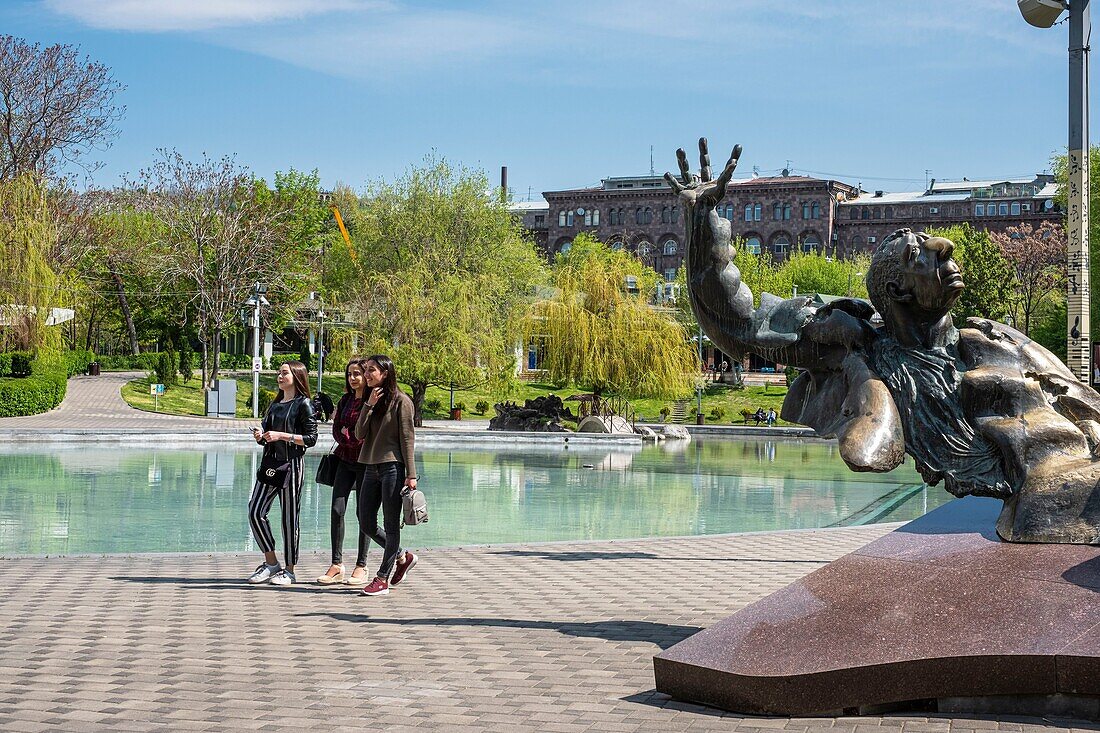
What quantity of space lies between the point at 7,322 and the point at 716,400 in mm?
30537

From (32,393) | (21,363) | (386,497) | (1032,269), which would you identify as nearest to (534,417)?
(32,393)

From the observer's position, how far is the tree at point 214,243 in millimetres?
48125

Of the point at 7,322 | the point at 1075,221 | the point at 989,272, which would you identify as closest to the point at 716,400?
the point at 989,272

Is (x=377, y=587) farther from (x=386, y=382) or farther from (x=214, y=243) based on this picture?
(x=214, y=243)

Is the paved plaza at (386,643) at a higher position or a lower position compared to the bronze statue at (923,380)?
lower

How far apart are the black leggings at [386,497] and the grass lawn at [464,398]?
32.6 metres

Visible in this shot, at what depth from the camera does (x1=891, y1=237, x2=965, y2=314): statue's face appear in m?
6.66

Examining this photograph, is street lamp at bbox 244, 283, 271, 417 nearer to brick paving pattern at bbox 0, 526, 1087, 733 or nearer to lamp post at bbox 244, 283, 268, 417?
lamp post at bbox 244, 283, 268, 417

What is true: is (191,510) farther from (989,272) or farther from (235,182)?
(989,272)

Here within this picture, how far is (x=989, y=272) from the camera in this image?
57219 millimetres

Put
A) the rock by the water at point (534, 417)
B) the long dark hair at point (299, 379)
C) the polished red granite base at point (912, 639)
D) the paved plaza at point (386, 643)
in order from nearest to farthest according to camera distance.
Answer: the polished red granite base at point (912, 639) < the paved plaza at point (386, 643) < the long dark hair at point (299, 379) < the rock by the water at point (534, 417)

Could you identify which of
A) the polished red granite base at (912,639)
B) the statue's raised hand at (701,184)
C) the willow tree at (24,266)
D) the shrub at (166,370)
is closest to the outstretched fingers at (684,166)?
the statue's raised hand at (701,184)

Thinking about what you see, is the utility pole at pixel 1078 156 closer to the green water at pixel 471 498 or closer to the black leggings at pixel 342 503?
the green water at pixel 471 498

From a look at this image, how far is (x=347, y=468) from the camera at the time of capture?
9781mm
